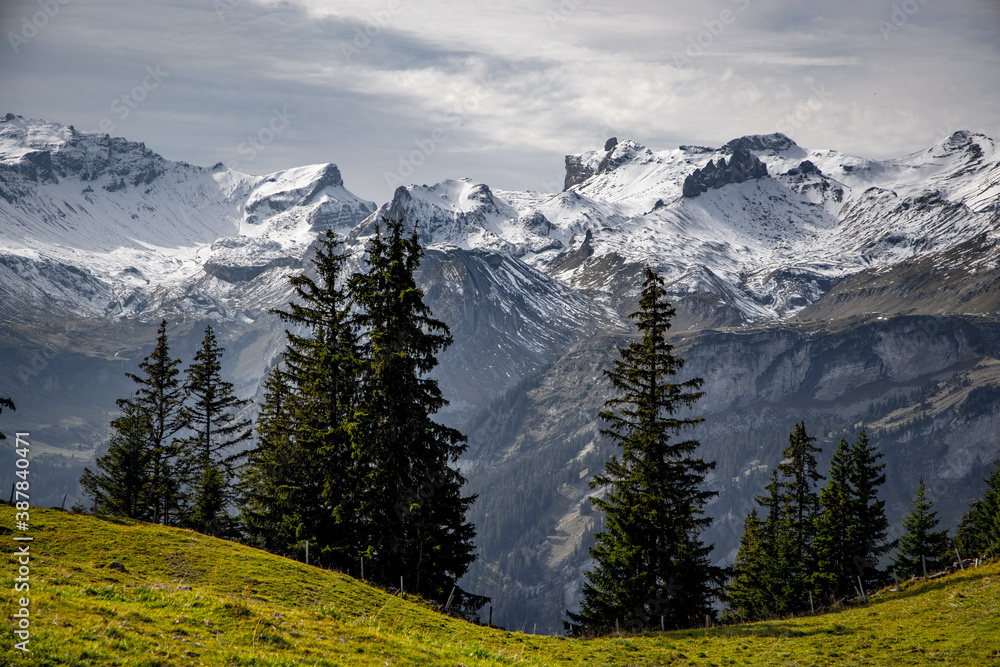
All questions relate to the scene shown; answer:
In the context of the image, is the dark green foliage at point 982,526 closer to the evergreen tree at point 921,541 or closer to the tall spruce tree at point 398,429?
the evergreen tree at point 921,541

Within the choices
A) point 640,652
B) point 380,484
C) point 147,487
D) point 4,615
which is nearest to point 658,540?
point 640,652

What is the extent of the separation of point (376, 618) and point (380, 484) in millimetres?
8857

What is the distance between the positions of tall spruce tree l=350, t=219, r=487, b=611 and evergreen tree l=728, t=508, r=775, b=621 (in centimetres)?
2605

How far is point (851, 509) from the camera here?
160 feet

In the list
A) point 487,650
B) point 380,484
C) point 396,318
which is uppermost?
point 396,318

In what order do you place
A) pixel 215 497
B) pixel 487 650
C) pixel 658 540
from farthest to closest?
pixel 215 497, pixel 658 540, pixel 487 650

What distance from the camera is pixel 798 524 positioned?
159 feet

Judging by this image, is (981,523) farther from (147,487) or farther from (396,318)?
(147,487)

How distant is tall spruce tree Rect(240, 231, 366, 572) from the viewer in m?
32.7

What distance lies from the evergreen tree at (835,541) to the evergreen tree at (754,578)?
3.13 metres

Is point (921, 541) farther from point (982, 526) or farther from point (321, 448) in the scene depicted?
point (321, 448)

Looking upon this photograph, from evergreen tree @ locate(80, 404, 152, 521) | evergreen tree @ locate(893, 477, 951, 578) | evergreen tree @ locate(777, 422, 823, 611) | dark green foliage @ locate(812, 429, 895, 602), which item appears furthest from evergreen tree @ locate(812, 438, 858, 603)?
evergreen tree @ locate(80, 404, 152, 521)

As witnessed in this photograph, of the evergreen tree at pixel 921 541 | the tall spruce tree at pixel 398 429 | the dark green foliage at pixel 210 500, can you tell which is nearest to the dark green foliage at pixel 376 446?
the tall spruce tree at pixel 398 429

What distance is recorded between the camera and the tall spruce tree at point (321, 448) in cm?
3269
